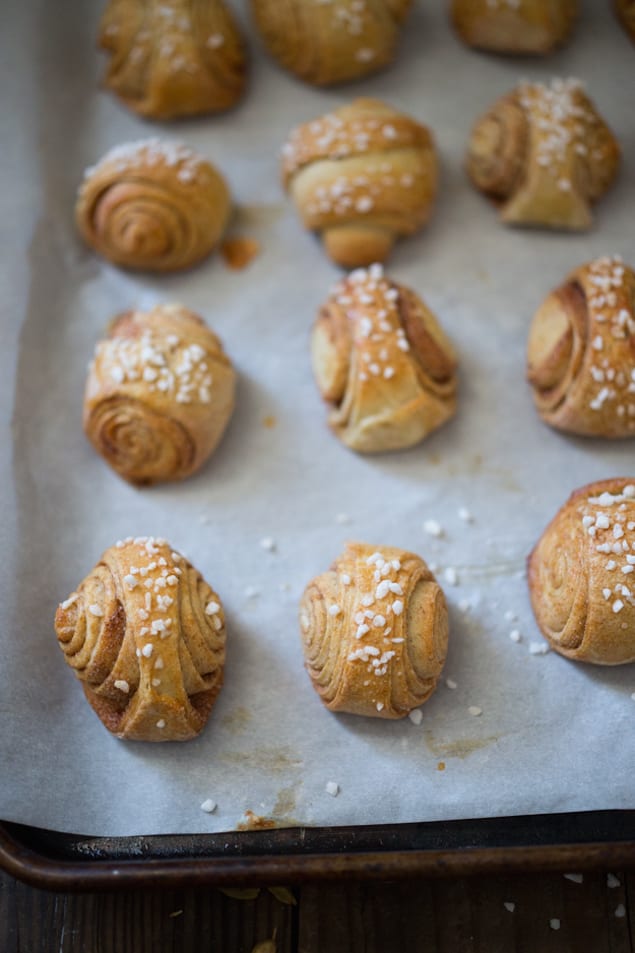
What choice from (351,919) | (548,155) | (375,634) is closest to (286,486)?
(375,634)

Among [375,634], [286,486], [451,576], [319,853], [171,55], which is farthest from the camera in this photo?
[171,55]

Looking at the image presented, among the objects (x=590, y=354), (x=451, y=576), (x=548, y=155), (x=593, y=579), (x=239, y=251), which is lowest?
(x=451, y=576)

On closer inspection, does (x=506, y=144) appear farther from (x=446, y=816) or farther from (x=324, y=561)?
(x=446, y=816)

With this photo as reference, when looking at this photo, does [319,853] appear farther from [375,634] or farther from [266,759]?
→ [375,634]

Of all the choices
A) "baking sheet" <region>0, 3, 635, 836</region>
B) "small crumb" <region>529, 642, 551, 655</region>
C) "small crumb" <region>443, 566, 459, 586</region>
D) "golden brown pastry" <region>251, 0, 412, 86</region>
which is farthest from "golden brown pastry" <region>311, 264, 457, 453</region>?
"golden brown pastry" <region>251, 0, 412, 86</region>

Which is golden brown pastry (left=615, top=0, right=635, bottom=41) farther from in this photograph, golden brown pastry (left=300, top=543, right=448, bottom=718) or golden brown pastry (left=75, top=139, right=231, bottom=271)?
golden brown pastry (left=300, top=543, right=448, bottom=718)

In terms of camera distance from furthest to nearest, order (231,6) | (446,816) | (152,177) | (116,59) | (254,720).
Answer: (231,6), (116,59), (152,177), (254,720), (446,816)

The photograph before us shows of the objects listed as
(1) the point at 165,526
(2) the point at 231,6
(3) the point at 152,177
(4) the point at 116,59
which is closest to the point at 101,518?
(1) the point at 165,526
